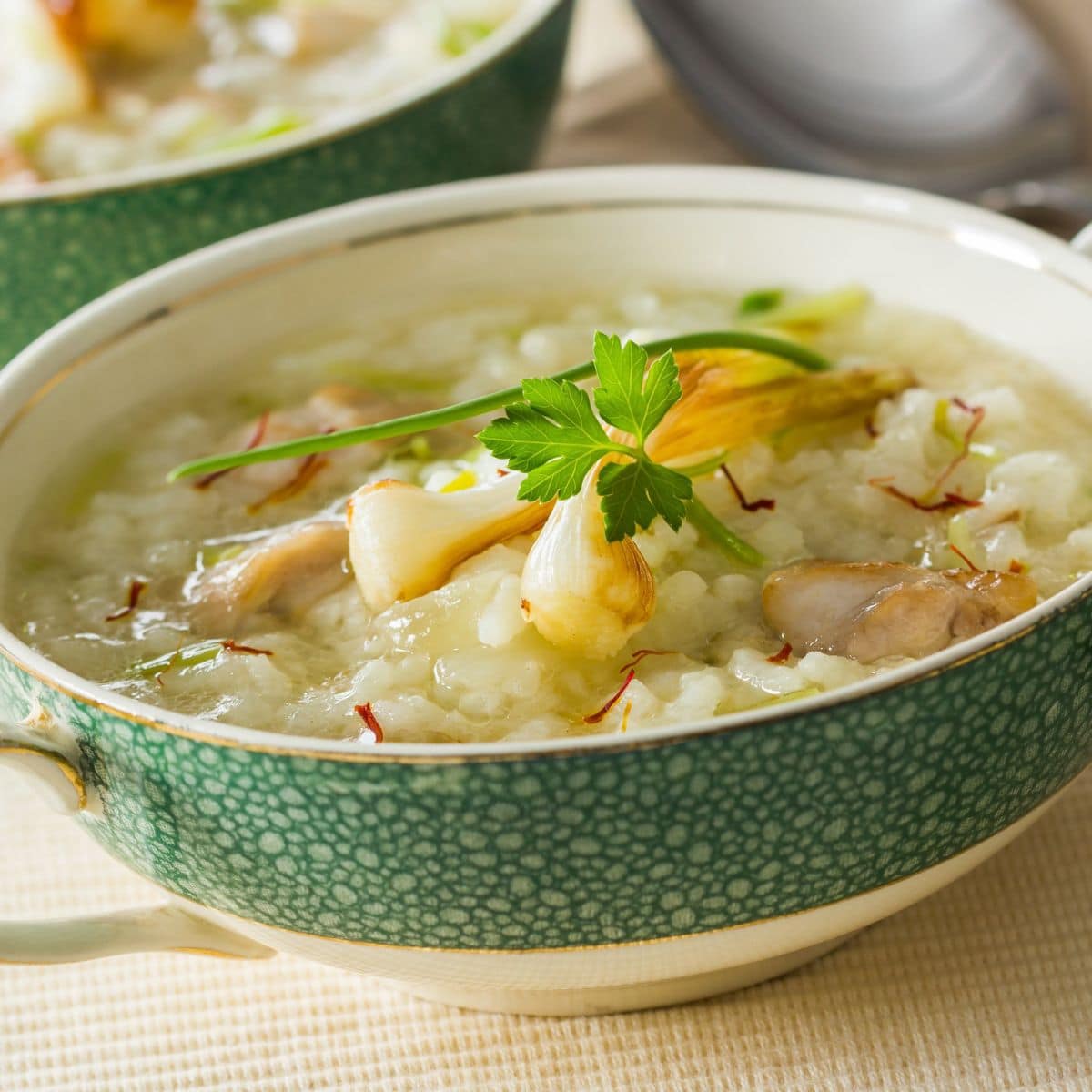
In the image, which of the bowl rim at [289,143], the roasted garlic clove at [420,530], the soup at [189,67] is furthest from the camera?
the soup at [189,67]

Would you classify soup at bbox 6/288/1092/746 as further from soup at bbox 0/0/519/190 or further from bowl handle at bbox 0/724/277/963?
soup at bbox 0/0/519/190

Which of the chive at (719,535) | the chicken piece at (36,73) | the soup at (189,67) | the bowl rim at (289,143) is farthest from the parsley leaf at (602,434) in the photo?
the chicken piece at (36,73)

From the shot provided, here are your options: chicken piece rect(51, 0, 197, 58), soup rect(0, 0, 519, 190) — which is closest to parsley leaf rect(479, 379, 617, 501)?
soup rect(0, 0, 519, 190)

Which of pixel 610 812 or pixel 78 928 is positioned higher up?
pixel 610 812

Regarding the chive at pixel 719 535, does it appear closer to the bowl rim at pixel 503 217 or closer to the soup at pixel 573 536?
the soup at pixel 573 536

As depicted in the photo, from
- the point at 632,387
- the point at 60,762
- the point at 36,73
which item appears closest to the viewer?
the point at 60,762

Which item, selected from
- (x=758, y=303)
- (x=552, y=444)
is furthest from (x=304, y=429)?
(x=758, y=303)

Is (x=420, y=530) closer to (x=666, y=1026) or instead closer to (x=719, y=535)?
(x=719, y=535)
